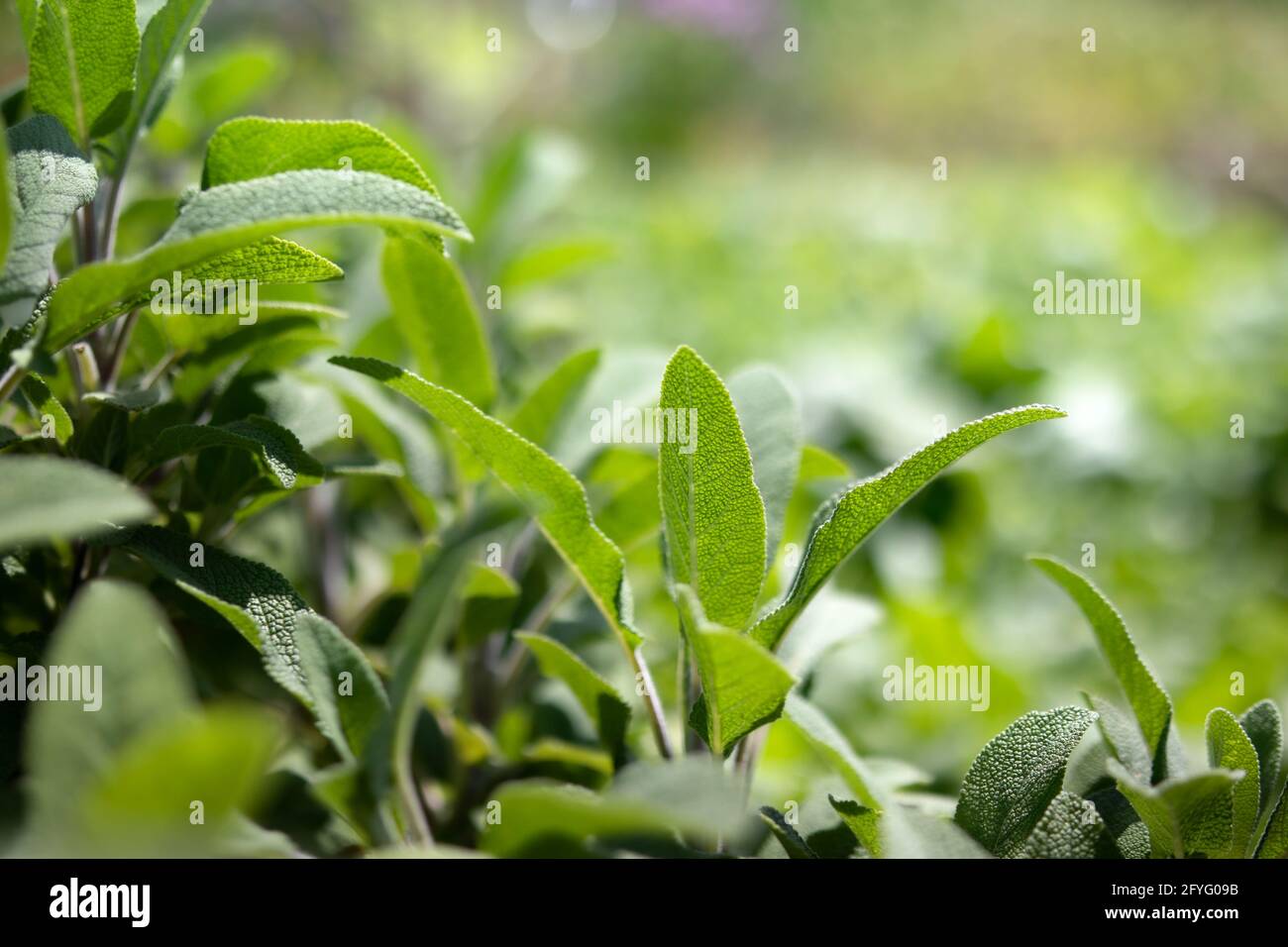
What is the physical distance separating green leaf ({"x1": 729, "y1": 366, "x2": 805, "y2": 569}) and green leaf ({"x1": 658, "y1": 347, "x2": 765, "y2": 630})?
2.5 inches

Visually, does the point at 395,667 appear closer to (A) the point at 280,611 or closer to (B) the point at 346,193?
(A) the point at 280,611

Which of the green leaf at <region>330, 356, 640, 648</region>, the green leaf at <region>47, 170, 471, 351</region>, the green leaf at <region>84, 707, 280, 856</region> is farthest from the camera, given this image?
the green leaf at <region>330, 356, 640, 648</region>

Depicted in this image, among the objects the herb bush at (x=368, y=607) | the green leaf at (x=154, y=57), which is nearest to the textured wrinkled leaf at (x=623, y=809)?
the herb bush at (x=368, y=607)

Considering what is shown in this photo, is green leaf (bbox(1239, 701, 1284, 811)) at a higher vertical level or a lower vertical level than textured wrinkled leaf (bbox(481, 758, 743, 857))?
lower

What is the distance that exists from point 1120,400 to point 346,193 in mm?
2073

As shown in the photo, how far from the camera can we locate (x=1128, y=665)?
68 centimetres

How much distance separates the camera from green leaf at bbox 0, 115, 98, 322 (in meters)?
0.54

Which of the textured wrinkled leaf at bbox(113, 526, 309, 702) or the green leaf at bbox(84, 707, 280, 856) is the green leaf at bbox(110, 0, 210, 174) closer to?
the textured wrinkled leaf at bbox(113, 526, 309, 702)

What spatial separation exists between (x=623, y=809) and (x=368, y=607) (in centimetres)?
55

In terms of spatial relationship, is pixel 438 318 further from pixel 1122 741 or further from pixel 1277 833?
pixel 1277 833

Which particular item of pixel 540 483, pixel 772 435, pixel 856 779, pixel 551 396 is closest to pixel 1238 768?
pixel 856 779

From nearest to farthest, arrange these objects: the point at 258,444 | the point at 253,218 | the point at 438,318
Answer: the point at 253,218 → the point at 258,444 → the point at 438,318

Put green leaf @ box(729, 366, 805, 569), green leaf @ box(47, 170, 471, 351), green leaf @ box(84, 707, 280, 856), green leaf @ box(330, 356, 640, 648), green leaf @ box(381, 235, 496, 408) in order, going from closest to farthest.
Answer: green leaf @ box(84, 707, 280, 856) < green leaf @ box(47, 170, 471, 351) < green leaf @ box(330, 356, 640, 648) < green leaf @ box(729, 366, 805, 569) < green leaf @ box(381, 235, 496, 408)

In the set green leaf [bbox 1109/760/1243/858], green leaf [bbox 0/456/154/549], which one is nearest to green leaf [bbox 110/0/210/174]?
green leaf [bbox 0/456/154/549]
